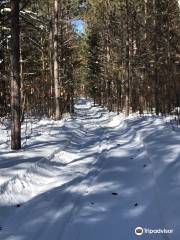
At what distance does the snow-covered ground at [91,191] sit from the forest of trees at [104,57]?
114 inches

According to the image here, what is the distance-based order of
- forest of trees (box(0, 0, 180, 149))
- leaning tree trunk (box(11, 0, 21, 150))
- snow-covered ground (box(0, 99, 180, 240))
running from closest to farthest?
snow-covered ground (box(0, 99, 180, 240)) < leaning tree trunk (box(11, 0, 21, 150)) < forest of trees (box(0, 0, 180, 149))

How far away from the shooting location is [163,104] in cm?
2467

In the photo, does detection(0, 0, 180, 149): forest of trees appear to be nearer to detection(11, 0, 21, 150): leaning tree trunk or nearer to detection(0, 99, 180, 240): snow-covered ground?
detection(11, 0, 21, 150): leaning tree trunk

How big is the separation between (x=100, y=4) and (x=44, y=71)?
347 inches

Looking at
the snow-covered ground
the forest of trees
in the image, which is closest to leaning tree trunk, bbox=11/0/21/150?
the forest of trees

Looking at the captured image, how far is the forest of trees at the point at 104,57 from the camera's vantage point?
20.2 meters

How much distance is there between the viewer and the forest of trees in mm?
20188

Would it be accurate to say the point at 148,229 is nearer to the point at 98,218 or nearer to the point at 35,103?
the point at 98,218

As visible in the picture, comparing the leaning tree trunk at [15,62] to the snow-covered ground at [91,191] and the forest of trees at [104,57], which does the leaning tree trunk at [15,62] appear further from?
the snow-covered ground at [91,191]

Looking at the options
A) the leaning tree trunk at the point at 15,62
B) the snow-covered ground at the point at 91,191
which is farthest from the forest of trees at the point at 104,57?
the snow-covered ground at the point at 91,191

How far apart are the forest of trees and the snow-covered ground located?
290 cm

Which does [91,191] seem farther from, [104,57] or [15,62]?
[104,57]

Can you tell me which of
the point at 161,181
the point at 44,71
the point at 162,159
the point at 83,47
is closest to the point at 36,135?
the point at 162,159

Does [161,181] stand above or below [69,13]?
below
